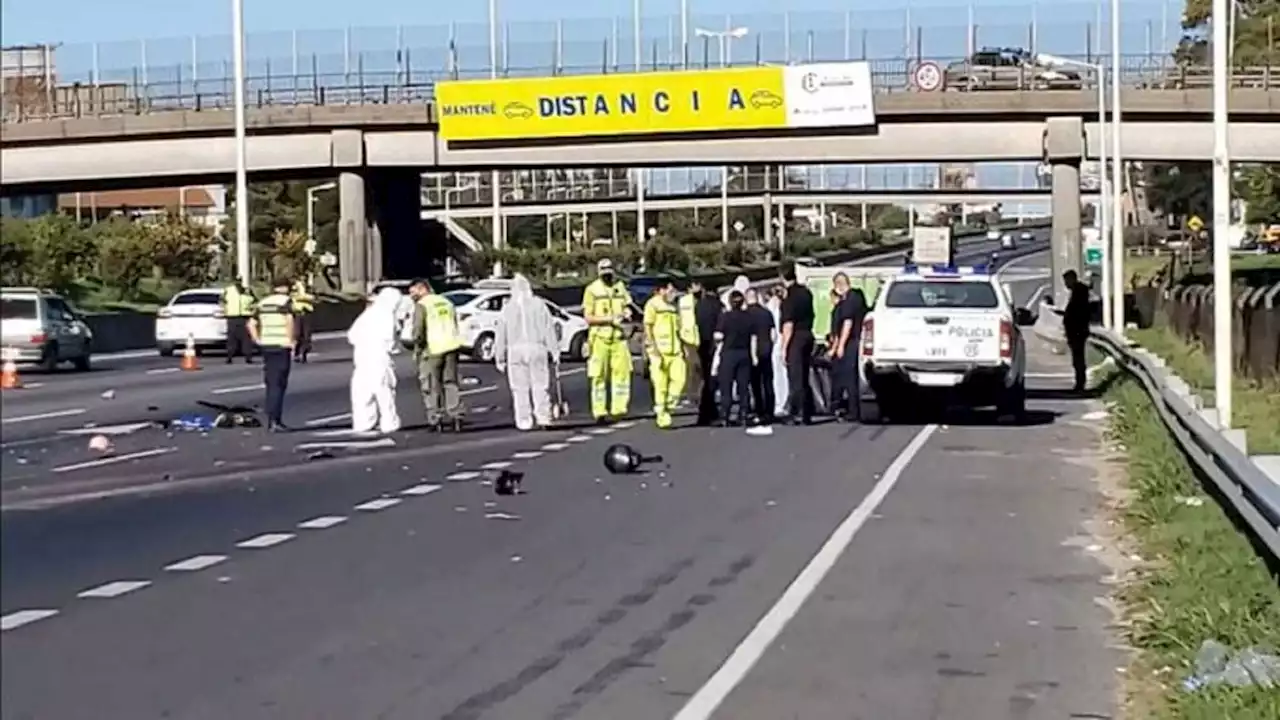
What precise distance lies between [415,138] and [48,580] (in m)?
61.3

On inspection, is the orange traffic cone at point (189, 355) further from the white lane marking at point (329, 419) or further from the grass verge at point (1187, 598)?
the grass verge at point (1187, 598)

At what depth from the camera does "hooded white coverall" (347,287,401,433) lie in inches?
977

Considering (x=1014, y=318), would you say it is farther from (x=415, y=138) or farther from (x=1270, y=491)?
(x=415, y=138)

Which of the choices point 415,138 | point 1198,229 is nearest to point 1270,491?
point 415,138

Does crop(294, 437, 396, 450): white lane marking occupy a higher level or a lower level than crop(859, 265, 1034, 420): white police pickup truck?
lower

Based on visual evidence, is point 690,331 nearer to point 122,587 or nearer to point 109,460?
point 122,587

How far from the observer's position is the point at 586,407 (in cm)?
3133

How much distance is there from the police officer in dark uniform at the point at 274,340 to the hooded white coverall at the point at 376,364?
→ 2.56ft

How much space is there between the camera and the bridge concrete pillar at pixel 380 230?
65.7 m

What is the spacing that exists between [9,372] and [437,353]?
73.5 feet

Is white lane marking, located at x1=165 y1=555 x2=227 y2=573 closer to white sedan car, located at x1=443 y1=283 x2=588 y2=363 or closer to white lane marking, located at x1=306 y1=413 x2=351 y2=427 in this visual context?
white lane marking, located at x1=306 y1=413 x2=351 y2=427

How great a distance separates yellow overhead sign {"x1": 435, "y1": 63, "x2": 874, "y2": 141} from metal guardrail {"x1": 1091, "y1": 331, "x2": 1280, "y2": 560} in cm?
3765

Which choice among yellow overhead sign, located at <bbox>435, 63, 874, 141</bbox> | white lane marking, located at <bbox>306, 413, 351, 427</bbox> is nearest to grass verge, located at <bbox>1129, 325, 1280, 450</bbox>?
white lane marking, located at <bbox>306, 413, 351, 427</bbox>

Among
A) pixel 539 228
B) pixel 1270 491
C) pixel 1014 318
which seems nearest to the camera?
pixel 1270 491
